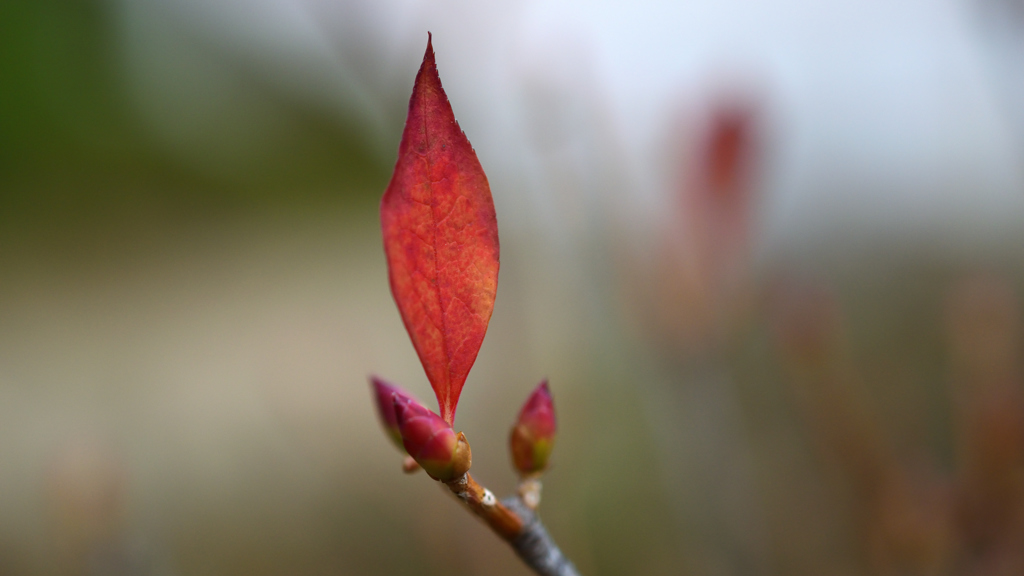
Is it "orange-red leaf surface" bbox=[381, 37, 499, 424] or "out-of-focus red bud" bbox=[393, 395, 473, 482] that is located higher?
"orange-red leaf surface" bbox=[381, 37, 499, 424]

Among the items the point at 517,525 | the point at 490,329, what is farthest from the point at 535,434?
the point at 490,329

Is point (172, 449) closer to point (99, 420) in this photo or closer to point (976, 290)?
point (99, 420)

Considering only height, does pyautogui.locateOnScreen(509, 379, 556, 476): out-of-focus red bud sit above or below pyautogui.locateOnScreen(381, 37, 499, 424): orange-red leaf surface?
below

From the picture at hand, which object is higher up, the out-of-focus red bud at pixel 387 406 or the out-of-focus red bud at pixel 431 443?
the out-of-focus red bud at pixel 387 406

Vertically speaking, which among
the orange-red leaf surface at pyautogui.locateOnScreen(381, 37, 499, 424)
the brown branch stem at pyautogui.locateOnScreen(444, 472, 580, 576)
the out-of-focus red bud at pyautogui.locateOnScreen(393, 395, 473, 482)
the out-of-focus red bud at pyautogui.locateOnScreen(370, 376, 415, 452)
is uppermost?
the orange-red leaf surface at pyautogui.locateOnScreen(381, 37, 499, 424)

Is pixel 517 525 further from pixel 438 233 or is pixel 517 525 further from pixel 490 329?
pixel 490 329
